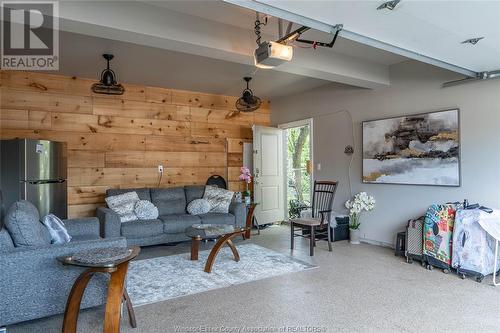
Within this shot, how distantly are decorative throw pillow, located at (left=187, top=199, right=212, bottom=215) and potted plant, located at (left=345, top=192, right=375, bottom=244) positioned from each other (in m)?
2.20

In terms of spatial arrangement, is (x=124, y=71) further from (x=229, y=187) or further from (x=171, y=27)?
(x=229, y=187)

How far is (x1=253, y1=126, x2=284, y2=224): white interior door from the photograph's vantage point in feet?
20.6

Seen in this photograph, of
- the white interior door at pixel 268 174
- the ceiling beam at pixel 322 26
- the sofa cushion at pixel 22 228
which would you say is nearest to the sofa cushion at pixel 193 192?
the white interior door at pixel 268 174

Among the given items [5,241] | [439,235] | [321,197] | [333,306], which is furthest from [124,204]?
[439,235]

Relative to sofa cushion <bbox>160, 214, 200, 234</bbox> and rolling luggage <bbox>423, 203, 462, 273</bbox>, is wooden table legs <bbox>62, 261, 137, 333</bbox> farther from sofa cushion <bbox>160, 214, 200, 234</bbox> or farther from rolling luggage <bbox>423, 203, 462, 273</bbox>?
rolling luggage <bbox>423, 203, 462, 273</bbox>

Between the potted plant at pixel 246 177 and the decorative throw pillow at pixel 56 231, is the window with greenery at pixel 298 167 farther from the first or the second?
the decorative throw pillow at pixel 56 231

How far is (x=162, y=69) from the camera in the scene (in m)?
4.69

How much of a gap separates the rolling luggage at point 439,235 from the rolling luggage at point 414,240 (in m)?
0.09

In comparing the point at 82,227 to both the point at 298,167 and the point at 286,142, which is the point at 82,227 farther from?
the point at 298,167

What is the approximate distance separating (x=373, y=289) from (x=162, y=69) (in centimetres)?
387

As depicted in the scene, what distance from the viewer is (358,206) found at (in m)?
4.84

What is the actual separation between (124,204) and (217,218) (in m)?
1.36

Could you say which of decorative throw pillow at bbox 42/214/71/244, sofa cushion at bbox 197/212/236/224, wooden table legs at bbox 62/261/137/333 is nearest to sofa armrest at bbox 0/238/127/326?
wooden table legs at bbox 62/261/137/333

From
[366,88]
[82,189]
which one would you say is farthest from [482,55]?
[82,189]
